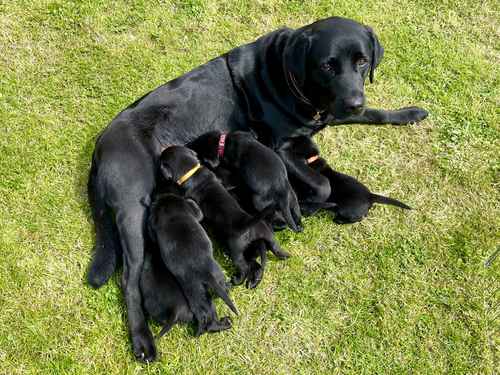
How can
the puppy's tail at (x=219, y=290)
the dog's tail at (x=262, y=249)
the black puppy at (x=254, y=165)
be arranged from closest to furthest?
the puppy's tail at (x=219, y=290)
the dog's tail at (x=262, y=249)
the black puppy at (x=254, y=165)

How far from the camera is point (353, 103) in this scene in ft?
11.8

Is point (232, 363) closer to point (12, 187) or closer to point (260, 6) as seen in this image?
point (12, 187)

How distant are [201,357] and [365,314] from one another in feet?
4.11

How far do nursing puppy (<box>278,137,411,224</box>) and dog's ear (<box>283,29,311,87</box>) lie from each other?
66 cm

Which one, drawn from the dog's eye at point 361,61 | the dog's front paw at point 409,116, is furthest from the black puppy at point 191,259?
the dog's front paw at point 409,116

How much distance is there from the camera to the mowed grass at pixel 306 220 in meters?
3.30

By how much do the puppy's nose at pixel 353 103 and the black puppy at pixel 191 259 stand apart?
1467 millimetres

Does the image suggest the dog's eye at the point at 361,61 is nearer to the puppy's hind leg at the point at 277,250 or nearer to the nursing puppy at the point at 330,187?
the nursing puppy at the point at 330,187

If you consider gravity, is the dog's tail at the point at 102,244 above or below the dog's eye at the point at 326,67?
below

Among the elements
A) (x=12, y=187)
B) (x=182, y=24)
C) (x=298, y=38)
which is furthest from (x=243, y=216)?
(x=182, y=24)

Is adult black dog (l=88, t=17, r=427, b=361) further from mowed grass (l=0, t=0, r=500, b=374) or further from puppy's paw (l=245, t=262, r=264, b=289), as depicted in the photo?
puppy's paw (l=245, t=262, r=264, b=289)

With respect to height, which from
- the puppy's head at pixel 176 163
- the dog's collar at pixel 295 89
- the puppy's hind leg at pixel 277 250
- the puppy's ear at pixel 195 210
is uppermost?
the dog's collar at pixel 295 89

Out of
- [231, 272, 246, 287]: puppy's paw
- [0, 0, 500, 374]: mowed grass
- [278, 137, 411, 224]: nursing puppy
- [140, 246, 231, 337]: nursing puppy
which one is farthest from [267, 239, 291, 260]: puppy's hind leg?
[140, 246, 231, 337]: nursing puppy

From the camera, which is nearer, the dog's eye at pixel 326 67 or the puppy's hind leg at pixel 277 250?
the puppy's hind leg at pixel 277 250
